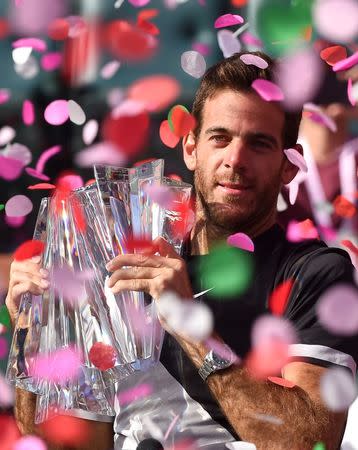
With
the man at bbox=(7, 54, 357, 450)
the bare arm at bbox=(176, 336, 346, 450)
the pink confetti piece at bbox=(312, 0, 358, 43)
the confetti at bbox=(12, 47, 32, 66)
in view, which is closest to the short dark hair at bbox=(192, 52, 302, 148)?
the man at bbox=(7, 54, 357, 450)

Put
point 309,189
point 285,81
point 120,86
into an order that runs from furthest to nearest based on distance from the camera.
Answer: point 120,86 < point 309,189 < point 285,81

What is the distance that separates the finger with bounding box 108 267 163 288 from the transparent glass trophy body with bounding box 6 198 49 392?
0.17m

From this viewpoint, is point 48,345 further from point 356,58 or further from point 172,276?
point 356,58

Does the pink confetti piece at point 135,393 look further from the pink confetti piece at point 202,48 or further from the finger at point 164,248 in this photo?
the pink confetti piece at point 202,48

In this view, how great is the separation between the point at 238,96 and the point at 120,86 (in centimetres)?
63

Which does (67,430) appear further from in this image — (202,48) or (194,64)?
(202,48)

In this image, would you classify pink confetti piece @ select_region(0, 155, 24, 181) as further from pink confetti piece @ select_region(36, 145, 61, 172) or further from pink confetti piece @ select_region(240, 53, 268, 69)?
pink confetti piece @ select_region(240, 53, 268, 69)

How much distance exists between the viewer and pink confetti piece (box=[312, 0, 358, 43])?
157 centimetres

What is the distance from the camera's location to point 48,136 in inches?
87.4

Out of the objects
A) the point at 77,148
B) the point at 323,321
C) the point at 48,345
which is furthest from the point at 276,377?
the point at 77,148

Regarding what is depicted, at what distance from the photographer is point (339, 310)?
1360 millimetres

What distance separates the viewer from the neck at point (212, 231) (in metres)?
1.53

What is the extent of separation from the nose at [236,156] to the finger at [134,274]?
1.09ft

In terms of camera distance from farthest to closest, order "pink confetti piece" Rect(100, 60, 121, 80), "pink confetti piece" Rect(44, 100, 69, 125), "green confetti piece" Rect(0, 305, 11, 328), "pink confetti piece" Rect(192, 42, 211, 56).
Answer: "pink confetti piece" Rect(100, 60, 121, 80) < "pink confetti piece" Rect(192, 42, 211, 56) < "pink confetti piece" Rect(44, 100, 69, 125) < "green confetti piece" Rect(0, 305, 11, 328)
